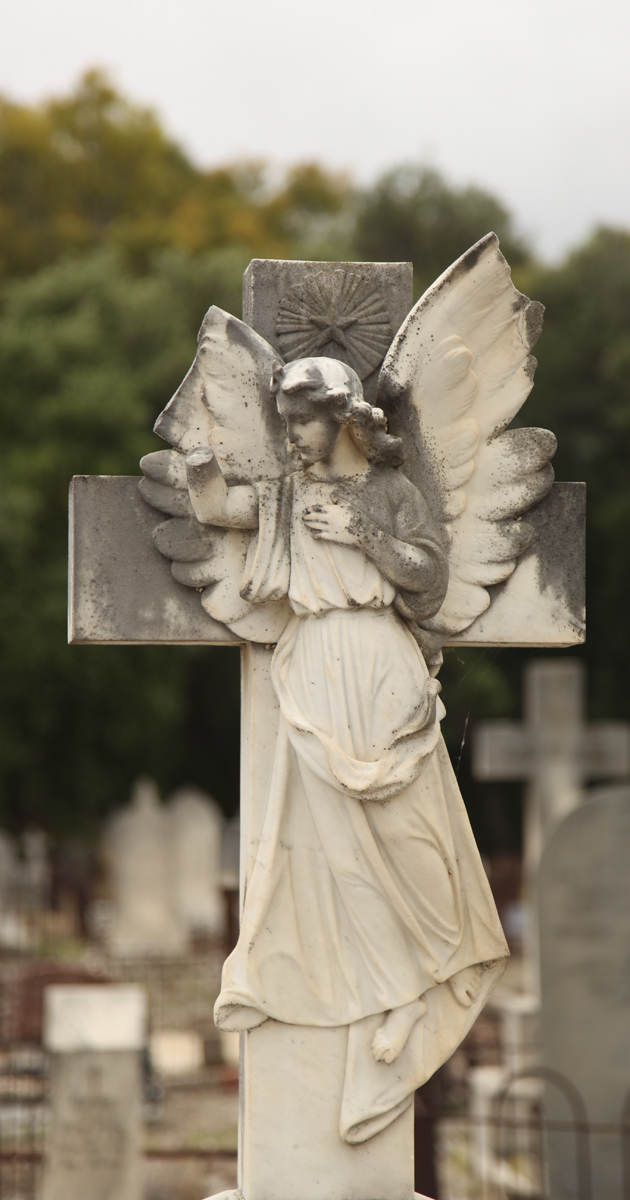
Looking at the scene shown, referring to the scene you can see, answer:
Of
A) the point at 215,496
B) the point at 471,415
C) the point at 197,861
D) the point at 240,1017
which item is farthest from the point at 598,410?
the point at 240,1017

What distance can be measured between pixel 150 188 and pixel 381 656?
23.2 m

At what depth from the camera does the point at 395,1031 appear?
295cm

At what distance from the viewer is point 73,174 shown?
79.1 feet

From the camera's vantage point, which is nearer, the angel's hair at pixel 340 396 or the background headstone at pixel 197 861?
A: the angel's hair at pixel 340 396

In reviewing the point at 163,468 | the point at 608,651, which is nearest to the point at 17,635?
the point at 608,651

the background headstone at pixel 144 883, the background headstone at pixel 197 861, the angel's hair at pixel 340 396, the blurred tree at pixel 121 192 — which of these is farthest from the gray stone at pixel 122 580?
the blurred tree at pixel 121 192

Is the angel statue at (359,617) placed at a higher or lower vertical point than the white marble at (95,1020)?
higher

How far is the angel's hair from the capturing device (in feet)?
9.61

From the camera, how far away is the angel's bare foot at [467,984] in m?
3.03

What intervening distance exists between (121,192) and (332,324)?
22757 millimetres

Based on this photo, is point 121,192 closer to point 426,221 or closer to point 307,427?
point 426,221

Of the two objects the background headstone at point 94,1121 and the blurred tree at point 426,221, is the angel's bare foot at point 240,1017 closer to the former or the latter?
the background headstone at point 94,1121

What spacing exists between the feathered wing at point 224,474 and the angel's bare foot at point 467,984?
2.93ft

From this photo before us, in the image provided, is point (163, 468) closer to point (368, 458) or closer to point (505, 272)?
point (368, 458)
